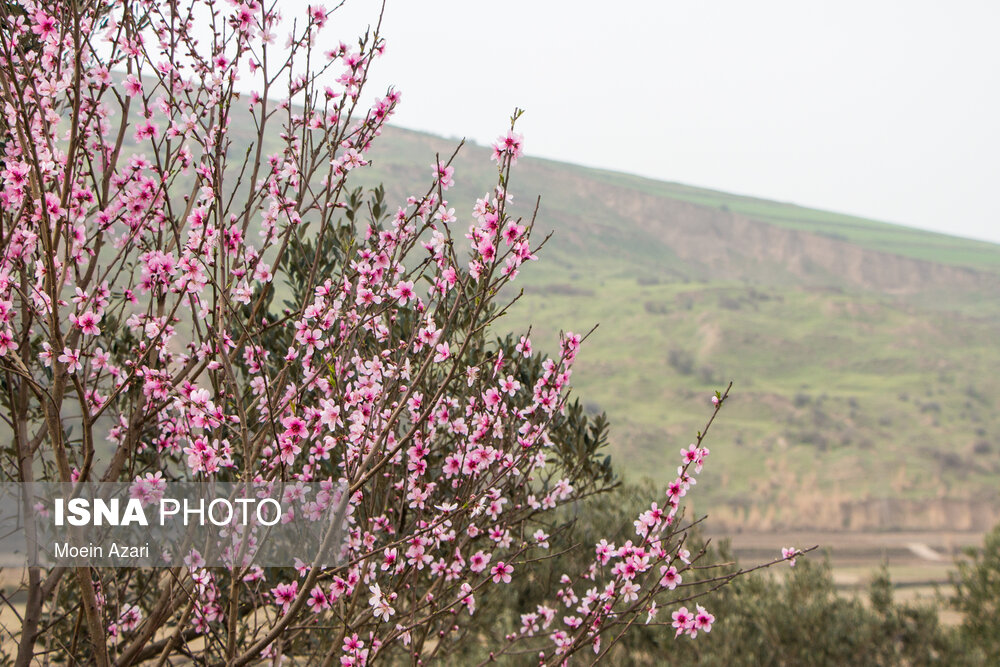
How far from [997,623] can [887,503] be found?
58306mm

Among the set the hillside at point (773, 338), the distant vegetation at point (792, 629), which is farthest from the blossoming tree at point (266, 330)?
the hillside at point (773, 338)

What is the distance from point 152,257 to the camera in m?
4.77

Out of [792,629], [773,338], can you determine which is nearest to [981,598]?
[792,629]

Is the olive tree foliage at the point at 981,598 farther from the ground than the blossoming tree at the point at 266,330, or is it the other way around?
the blossoming tree at the point at 266,330

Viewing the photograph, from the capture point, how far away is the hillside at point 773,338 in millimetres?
75875

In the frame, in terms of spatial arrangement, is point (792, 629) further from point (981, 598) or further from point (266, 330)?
point (266, 330)

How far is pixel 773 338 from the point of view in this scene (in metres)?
115

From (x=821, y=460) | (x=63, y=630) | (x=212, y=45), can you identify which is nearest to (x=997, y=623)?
(x=63, y=630)

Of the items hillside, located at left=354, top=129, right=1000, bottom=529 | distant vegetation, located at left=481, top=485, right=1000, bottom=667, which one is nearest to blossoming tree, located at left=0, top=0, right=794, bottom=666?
distant vegetation, located at left=481, top=485, right=1000, bottom=667

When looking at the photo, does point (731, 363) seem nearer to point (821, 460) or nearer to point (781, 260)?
point (821, 460)

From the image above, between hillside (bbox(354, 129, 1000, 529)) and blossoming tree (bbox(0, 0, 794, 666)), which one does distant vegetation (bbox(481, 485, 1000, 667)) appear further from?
hillside (bbox(354, 129, 1000, 529))

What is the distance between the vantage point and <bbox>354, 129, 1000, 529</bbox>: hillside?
249ft

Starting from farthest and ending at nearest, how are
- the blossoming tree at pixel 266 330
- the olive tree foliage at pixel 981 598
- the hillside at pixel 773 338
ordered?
the hillside at pixel 773 338
the olive tree foliage at pixel 981 598
the blossoming tree at pixel 266 330

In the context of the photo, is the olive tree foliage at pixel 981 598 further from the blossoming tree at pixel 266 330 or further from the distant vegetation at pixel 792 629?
the blossoming tree at pixel 266 330
